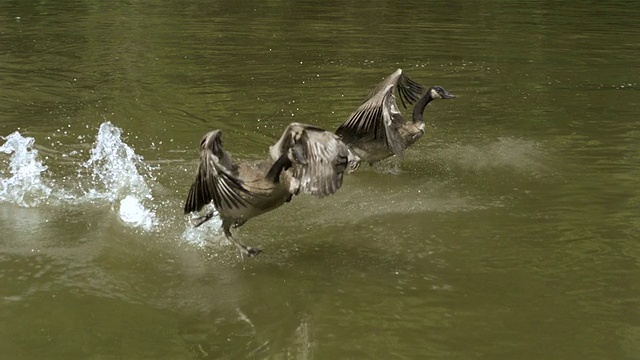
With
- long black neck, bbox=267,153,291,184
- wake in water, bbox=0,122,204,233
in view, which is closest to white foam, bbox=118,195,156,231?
wake in water, bbox=0,122,204,233

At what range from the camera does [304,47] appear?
16750 millimetres

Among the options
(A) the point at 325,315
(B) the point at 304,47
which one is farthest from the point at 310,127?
(B) the point at 304,47

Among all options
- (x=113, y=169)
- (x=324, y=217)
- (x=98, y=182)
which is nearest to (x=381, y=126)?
(x=324, y=217)

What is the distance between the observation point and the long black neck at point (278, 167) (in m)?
6.33

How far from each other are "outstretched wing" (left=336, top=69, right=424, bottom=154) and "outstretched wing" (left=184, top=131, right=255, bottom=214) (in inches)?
98.0

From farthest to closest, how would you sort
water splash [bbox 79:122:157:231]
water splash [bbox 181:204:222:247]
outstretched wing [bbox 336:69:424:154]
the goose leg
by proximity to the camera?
outstretched wing [bbox 336:69:424:154] → water splash [bbox 79:122:157:231] → water splash [bbox 181:204:222:247] → the goose leg

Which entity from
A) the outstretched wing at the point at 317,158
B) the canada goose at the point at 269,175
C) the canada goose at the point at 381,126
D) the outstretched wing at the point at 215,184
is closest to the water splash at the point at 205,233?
the canada goose at the point at 269,175

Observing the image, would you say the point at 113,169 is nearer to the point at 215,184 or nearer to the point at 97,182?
the point at 97,182

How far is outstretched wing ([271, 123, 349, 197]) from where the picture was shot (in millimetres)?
5957

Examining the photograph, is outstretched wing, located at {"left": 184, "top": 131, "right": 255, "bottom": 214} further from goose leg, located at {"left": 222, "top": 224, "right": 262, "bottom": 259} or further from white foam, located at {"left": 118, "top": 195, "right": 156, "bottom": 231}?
white foam, located at {"left": 118, "top": 195, "right": 156, "bottom": 231}

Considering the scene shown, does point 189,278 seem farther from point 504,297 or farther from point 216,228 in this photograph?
point 504,297

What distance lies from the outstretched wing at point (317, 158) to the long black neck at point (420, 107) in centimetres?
369

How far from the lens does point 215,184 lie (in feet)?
20.7

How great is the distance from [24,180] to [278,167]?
3.46 meters
